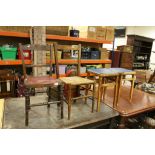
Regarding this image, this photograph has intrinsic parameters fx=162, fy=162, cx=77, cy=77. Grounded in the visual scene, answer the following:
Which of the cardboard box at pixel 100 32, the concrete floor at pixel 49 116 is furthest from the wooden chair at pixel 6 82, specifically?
the cardboard box at pixel 100 32

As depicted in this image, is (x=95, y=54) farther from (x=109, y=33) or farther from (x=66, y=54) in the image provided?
(x=66, y=54)

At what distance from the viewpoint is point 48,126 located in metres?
1.92

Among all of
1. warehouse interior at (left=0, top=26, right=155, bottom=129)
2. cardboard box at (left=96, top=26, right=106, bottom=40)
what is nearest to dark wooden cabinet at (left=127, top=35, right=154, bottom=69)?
warehouse interior at (left=0, top=26, right=155, bottom=129)

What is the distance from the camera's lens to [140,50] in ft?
26.2

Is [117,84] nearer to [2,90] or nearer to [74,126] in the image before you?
[74,126]

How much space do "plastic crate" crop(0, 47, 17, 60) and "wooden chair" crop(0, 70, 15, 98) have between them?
295mm

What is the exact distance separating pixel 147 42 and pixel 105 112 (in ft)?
23.1

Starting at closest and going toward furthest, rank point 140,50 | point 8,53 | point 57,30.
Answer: point 8,53
point 57,30
point 140,50

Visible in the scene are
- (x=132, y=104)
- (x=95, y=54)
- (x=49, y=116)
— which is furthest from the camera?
(x=95, y=54)

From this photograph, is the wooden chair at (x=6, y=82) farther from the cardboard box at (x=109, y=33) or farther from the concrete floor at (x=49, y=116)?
the cardboard box at (x=109, y=33)

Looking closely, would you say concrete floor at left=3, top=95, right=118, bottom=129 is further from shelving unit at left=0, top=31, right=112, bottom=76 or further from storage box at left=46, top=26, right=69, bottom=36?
storage box at left=46, top=26, right=69, bottom=36

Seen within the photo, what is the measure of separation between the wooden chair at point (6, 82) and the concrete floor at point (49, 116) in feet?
2.89

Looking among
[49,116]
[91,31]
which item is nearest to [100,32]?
[91,31]

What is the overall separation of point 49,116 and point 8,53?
6.02 feet
